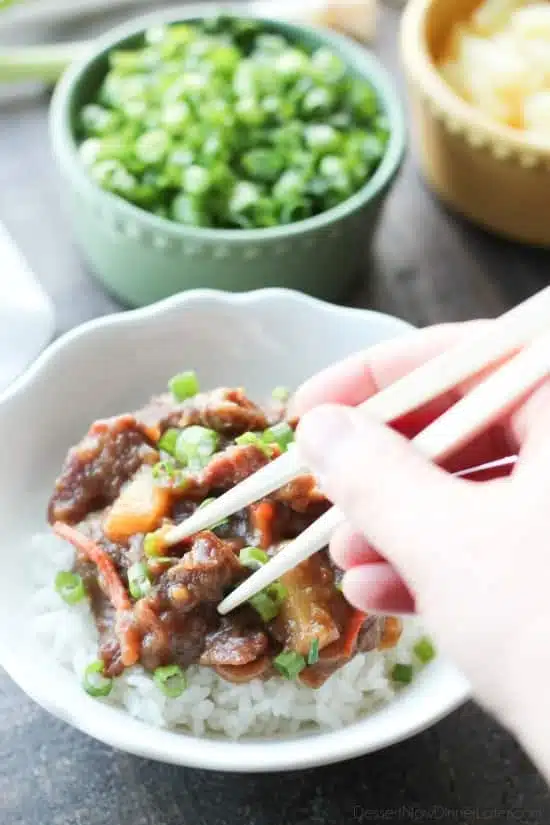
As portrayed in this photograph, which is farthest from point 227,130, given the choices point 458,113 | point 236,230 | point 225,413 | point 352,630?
point 352,630

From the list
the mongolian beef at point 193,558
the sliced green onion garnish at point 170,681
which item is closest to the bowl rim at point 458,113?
the mongolian beef at point 193,558

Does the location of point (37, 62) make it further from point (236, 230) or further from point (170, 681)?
point (170, 681)

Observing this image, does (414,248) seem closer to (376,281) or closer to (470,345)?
(376,281)

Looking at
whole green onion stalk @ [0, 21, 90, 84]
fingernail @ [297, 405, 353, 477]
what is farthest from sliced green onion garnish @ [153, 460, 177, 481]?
whole green onion stalk @ [0, 21, 90, 84]

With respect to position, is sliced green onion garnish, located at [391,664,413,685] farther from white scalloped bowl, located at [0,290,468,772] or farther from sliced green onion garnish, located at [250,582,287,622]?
sliced green onion garnish, located at [250,582,287,622]

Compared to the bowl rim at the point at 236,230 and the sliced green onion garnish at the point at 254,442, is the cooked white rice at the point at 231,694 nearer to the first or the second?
the sliced green onion garnish at the point at 254,442

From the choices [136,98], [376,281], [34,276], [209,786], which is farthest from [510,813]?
[136,98]
